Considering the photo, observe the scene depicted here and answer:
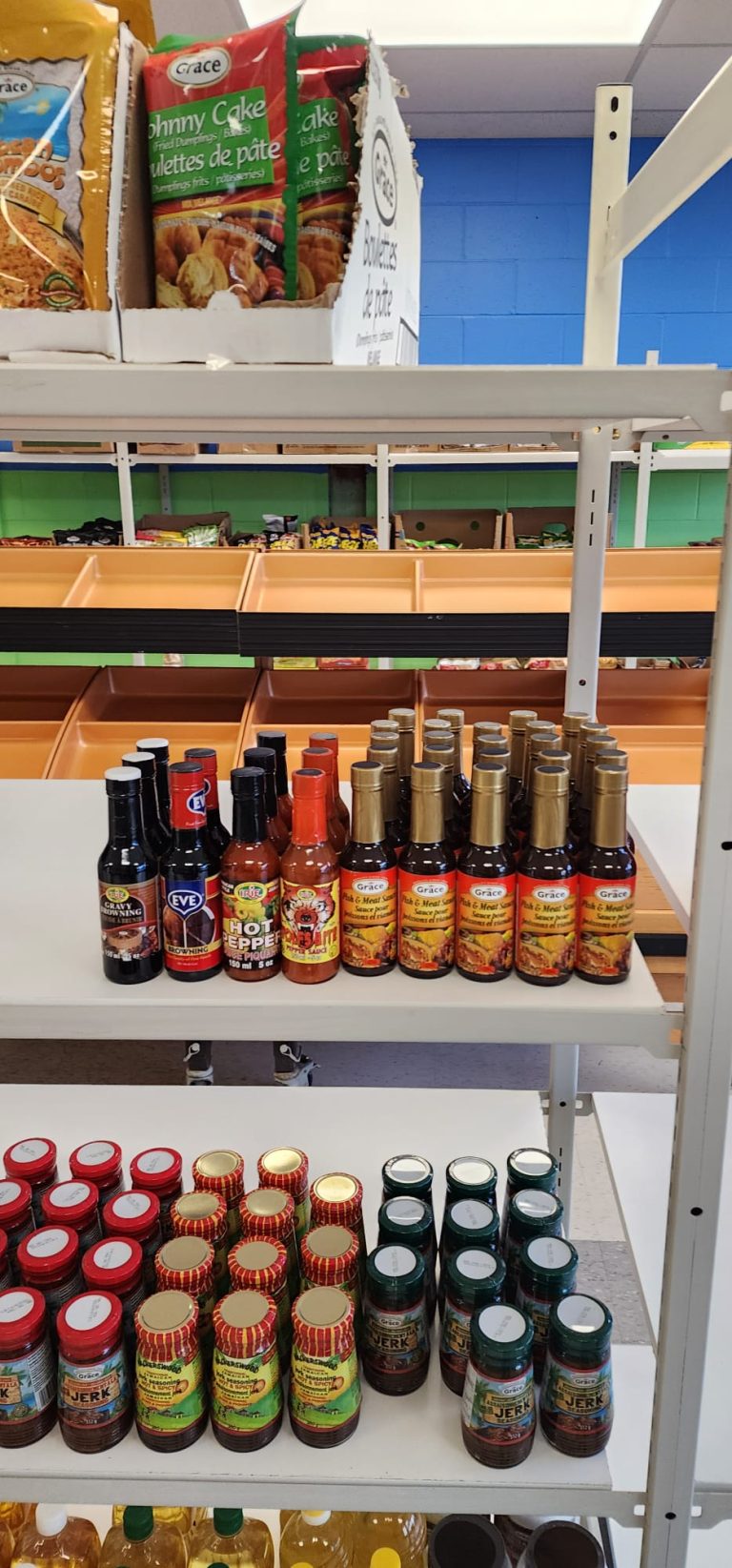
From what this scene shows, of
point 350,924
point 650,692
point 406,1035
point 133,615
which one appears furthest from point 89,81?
point 650,692

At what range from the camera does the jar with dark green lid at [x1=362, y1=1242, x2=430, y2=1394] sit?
3.92ft

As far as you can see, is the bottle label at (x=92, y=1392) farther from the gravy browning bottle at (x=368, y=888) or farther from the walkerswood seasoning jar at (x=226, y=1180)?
the gravy browning bottle at (x=368, y=888)

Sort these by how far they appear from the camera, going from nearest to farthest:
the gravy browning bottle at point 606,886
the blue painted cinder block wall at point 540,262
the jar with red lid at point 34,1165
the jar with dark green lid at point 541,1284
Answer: the gravy browning bottle at point 606,886 → the jar with dark green lid at point 541,1284 → the jar with red lid at point 34,1165 → the blue painted cinder block wall at point 540,262

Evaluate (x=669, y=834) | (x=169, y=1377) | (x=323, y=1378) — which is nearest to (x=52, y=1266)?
(x=169, y=1377)

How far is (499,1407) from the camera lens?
3.64ft

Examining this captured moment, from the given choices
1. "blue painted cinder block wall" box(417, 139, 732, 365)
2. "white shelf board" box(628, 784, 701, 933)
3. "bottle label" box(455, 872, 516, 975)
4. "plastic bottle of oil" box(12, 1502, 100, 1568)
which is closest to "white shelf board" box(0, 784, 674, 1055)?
"bottle label" box(455, 872, 516, 975)

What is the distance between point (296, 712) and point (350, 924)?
2542mm

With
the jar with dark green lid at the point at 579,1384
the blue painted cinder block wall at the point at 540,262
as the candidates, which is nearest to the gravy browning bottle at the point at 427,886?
the jar with dark green lid at the point at 579,1384

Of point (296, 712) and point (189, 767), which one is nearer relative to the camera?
point (189, 767)

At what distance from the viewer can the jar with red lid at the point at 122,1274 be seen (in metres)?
1.20

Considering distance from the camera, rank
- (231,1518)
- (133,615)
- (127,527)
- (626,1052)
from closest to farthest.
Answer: (231,1518)
(133,615)
(626,1052)
(127,527)

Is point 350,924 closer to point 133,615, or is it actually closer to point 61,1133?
point 61,1133

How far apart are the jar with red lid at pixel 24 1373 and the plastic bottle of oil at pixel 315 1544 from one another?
396 millimetres

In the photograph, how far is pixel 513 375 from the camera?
872 millimetres
